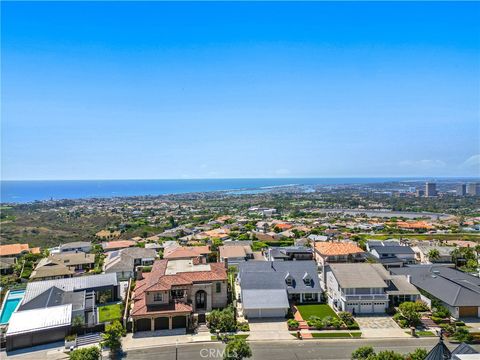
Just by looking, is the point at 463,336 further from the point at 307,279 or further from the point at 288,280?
the point at 288,280

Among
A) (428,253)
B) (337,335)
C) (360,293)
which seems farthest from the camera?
(428,253)

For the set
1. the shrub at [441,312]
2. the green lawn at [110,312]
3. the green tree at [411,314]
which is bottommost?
the green lawn at [110,312]

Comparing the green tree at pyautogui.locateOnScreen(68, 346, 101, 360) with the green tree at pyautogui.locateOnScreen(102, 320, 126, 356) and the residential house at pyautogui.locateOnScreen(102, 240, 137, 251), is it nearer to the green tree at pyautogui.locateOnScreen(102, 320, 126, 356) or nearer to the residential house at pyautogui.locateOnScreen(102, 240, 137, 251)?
the green tree at pyautogui.locateOnScreen(102, 320, 126, 356)

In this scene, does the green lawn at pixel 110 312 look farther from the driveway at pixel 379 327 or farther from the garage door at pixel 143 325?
the driveway at pixel 379 327

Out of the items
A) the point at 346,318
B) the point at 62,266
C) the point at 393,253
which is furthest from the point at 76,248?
the point at 393,253

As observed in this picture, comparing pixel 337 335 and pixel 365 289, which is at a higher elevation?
pixel 365 289

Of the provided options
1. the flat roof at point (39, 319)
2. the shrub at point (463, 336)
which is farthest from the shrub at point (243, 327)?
the shrub at point (463, 336)

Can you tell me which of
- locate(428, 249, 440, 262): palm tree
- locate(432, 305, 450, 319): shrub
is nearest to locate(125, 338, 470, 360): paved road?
locate(432, 305, 450, 319): shrub
